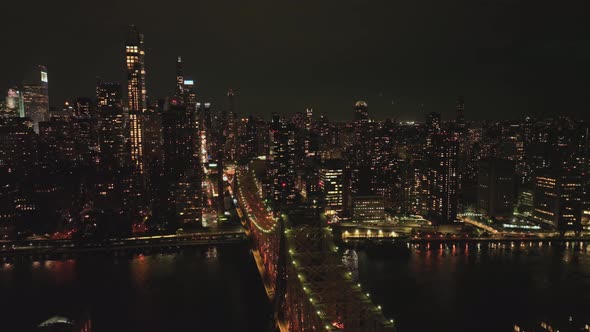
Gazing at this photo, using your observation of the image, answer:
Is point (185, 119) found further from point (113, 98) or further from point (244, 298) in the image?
point (244, 298)

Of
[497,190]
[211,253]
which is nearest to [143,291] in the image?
[211,253]

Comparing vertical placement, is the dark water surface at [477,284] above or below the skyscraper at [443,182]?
below

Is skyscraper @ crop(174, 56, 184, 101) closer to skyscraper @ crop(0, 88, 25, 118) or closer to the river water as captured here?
skyscraper @ crop(0, 88, 25, 118)

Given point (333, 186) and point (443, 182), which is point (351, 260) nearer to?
point (443, 182)

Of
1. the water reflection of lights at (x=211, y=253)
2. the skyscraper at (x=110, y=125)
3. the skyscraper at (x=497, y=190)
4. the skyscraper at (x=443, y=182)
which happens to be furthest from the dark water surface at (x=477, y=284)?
the skyscraper at (x=110, y=125)

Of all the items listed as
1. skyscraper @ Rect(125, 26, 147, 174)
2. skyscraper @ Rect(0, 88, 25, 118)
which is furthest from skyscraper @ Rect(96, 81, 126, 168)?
Result: skyscraper @ Rect(0, 88, 25, 118)

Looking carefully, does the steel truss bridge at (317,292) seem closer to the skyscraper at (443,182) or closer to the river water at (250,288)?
the river water at (250,288)
